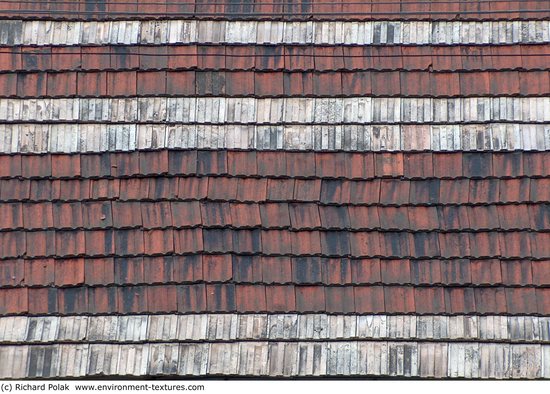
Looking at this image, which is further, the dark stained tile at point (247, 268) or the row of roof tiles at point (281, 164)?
the row of roof tiles at point (281, 164)

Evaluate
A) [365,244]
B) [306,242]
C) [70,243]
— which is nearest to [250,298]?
[306,242]

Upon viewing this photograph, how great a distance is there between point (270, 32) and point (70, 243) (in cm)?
231

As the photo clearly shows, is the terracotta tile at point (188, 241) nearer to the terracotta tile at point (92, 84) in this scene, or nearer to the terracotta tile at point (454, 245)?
the terracotta tile at point (92, 84)

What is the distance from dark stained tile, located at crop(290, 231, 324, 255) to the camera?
7.38 m

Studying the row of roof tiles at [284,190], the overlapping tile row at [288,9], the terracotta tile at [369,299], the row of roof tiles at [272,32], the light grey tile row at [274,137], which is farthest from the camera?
the overlapping tile row at [288,9]

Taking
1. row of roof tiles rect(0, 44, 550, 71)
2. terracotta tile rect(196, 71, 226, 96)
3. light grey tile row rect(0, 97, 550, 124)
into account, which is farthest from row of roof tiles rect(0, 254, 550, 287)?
row of roof tiles rect(0, 44, 550, 71)

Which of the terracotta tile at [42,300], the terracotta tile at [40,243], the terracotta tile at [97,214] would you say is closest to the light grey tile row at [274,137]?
the terracotta tile at [97,214]

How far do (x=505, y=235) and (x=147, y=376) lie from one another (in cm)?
289

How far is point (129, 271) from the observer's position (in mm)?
7316

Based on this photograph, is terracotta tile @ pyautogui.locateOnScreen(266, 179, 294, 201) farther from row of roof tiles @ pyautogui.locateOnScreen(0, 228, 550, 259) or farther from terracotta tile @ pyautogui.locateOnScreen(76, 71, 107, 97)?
terracotta tile @ pyautogui.locateOnScreen(76, 71, 107, 97)

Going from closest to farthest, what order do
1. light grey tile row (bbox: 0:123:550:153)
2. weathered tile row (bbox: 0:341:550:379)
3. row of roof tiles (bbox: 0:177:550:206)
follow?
weathered tile row (bbox: 0:341:550:379) → row of roof tiles (bbox: 0:177:550:206) → light grey tile row (bbox: 0:123:550:153)

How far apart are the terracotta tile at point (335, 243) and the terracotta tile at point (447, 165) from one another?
88cm

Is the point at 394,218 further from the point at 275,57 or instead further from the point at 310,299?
the point at 275,57

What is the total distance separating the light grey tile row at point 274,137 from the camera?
759cm
